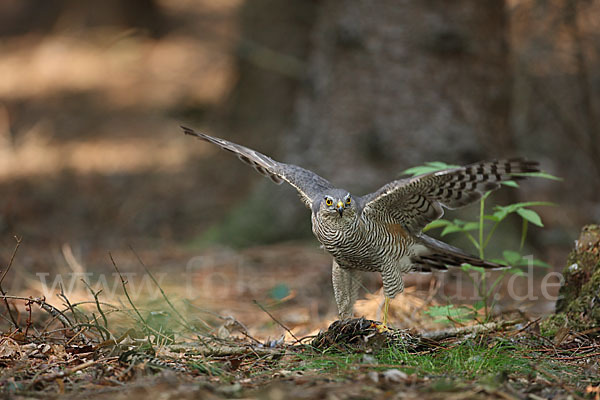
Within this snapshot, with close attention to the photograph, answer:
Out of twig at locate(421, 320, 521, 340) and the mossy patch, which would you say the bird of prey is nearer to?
twig at locate(421, 320, 521, 340)

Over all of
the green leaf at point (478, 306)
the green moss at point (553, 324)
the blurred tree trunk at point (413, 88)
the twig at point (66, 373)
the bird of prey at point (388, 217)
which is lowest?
the green moss at point (553, 324)

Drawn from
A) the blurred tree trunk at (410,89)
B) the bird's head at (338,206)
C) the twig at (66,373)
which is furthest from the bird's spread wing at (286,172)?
the blurred tree trunk at (410,89)

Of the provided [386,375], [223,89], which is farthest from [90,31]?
[386,375]

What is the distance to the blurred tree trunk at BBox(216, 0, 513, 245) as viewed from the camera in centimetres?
724

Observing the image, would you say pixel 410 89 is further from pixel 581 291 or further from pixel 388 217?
pixel 581 291

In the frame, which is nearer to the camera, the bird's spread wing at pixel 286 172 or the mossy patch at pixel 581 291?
the mossy patch at pixel 581 291

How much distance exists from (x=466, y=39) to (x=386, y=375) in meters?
5.34

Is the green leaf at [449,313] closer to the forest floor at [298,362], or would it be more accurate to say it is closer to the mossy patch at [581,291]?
the forest floor at [298,362]

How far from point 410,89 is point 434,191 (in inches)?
131

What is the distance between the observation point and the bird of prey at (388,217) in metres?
4.10

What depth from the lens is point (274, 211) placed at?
318 inches

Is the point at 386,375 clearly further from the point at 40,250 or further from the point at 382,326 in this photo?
the point at 40,250

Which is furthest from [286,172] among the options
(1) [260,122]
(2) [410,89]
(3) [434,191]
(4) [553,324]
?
(1) [260,122]

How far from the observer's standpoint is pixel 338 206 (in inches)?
163
